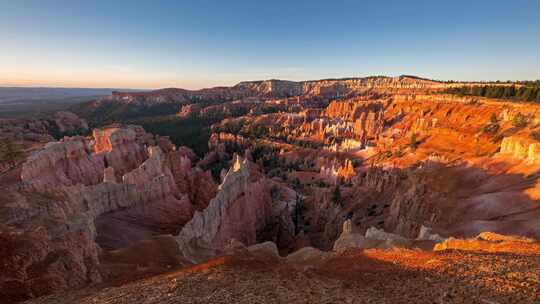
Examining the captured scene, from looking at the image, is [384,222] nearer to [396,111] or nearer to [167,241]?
[167,241]

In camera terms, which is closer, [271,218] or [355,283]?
[355,283]

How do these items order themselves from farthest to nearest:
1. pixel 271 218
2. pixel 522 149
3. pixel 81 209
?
pixel 271 218 → pixel 522 149 → pixel 81 209

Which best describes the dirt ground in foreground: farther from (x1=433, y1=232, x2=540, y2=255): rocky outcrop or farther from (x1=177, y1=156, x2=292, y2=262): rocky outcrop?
(x1=177, y1=156, x2=292, y2=262): rocky outcrop

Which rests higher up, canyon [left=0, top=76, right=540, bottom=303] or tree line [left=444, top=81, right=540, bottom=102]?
tree line [left=444, top=81, right=540, bottom=102]

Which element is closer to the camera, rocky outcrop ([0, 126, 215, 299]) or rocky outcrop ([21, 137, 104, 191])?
rocky outcrop ([0, 126, 215, 299])

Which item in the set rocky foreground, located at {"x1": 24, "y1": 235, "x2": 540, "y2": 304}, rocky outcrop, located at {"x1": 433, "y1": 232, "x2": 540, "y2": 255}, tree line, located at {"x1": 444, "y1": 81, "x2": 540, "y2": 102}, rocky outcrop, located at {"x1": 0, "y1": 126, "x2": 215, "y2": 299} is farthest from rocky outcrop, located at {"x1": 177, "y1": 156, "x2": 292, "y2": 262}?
tree line, located at {"x1": 444, "y1": 81, "x2": 540, "y2": 102}

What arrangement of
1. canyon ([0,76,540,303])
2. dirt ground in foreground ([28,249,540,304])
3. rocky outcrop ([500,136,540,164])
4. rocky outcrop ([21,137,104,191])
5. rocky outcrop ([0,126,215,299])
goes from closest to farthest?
dirt ground in foreground ([28,249,540,304])
canyon ([0,76,540,303])
rocky outcrop ([0,126,215,299])
rocky outcrop ([21,137,104,191])
rocky outcrop ([500,136,540,164])

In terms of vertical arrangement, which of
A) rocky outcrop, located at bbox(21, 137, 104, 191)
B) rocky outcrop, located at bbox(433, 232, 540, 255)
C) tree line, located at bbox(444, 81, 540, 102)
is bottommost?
rocky outcrop, located at bbox(21, 137, 104, 191)

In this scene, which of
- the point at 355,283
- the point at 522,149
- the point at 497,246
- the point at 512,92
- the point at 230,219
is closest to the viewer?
the point at 355,283

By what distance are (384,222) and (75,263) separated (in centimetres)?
2851

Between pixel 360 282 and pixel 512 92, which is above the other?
pixel 512 92

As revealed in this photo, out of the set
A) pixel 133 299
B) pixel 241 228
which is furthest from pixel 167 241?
pixel 241 228

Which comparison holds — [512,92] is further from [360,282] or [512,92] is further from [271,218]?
[360,282]

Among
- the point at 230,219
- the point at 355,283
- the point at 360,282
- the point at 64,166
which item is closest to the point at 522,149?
the point at 230,219
